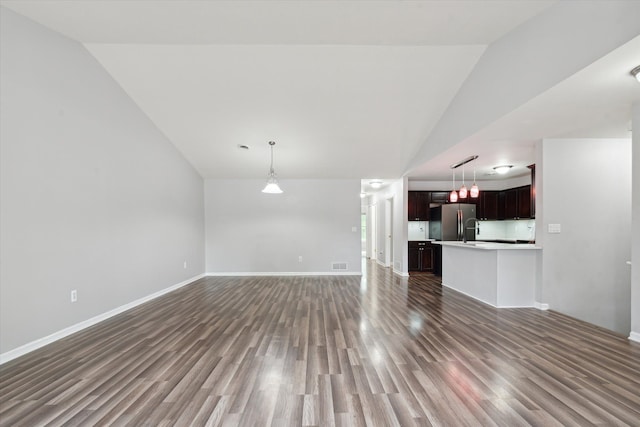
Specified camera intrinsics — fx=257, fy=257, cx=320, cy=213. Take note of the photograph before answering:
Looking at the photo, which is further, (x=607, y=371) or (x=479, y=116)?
(x=479, y=116)

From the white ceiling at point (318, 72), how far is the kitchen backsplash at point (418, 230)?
2.91m

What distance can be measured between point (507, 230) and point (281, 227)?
651 cm

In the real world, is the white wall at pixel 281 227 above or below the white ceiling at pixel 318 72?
below

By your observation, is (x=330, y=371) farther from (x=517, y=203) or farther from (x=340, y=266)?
(x=517, y=203)

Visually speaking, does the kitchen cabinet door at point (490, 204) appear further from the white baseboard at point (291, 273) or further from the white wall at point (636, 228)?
the white wall at point (636, 228)

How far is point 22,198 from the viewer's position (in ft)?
8.51

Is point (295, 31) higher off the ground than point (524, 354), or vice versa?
point (295, 31)

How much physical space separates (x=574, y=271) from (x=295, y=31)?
515 cm

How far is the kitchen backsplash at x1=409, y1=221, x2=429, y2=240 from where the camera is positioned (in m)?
7.96

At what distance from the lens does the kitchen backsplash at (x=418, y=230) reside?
7961 mm

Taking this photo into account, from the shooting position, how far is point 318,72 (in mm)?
3584

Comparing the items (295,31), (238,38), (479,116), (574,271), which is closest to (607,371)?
(574,271)

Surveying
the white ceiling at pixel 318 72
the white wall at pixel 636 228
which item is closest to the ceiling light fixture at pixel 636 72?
the white ceiling at pixel 318 72

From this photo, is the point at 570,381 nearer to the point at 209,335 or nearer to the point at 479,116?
the point at 479,116
